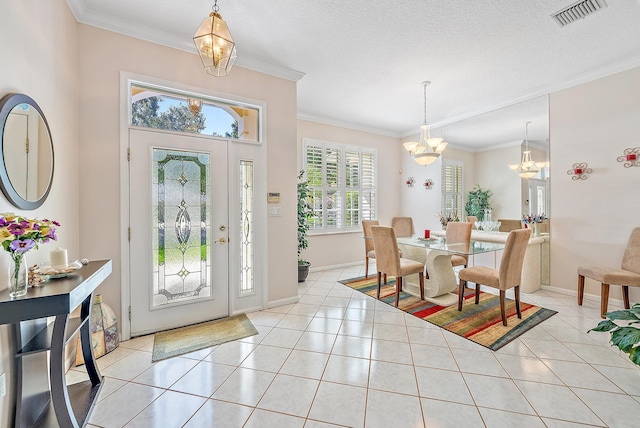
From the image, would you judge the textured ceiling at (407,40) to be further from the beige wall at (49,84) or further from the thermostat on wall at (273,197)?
the thermostat on wall at (273,197)

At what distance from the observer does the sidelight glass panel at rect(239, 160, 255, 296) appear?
3135mm

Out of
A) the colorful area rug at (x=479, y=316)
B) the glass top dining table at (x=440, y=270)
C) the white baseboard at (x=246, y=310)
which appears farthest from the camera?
the glass top dining table at (x=440, y=270)

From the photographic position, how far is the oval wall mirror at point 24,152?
1.42m

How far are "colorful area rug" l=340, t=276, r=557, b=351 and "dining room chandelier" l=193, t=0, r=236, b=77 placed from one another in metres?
3.11

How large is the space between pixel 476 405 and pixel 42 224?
8.79 feet

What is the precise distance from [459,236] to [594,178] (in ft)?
5.64

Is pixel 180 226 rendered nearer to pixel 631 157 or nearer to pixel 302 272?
pixel 302 272

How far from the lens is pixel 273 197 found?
329 cm

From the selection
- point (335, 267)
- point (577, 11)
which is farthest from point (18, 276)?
point (335, 267)

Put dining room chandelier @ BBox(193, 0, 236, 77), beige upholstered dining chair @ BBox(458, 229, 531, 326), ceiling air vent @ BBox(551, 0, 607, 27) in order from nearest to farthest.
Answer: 1. dining room chandelier @ BBox(193, 0, 236, 77)
2. ceiling air vent @ BBox(551, 0, 607, 27)
3. beige upholstered dining chair @ BBox(458, 229, 531, 326)

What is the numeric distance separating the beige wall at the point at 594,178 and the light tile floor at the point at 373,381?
1.12 m

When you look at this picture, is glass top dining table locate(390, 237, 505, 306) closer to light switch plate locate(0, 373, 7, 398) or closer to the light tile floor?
the light tile floor

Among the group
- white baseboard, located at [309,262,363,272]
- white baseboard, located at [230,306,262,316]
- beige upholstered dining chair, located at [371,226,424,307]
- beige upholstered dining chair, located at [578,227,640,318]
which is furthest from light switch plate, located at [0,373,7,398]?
beige upholstered dining chair, located at [578,227,640,318]

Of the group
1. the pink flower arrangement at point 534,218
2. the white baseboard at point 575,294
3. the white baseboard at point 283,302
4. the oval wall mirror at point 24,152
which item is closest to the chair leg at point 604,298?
the white baseboard at point 575,294
